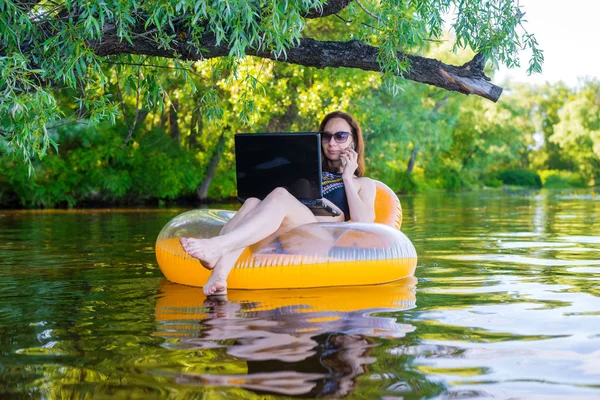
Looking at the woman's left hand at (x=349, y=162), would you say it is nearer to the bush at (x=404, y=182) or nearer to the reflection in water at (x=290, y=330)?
the reflection in water at (x=290, y=330)

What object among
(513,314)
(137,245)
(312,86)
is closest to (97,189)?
(312,86)

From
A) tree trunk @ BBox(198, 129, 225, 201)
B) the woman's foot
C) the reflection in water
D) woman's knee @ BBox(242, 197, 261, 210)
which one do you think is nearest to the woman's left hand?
woman's knee @ BBox(242, 197, 261, 210)

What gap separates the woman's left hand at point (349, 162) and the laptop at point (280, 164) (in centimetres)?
35

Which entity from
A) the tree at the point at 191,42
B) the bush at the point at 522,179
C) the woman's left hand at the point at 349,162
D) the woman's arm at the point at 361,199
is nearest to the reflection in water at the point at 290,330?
the woman's arm at the point at 361,199

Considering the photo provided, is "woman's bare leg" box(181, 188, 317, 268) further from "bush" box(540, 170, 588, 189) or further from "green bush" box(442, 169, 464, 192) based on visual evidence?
"bush" box(540, 170, 588, 189)

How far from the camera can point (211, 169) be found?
2733 cm

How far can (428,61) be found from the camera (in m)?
7.78

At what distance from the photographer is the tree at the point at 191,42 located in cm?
573

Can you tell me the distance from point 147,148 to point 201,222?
Result: 20.3 meters

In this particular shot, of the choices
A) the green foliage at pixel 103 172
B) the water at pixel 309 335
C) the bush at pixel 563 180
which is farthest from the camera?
the bush at pixel 563 180

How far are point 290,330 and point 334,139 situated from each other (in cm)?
264

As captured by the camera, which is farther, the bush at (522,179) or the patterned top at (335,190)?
the bush at (522,179)

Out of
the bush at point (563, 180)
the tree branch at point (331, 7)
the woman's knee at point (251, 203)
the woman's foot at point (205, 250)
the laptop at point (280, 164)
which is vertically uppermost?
the tree branch at point (331, 7)

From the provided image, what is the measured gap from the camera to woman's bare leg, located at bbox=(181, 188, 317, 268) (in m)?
5.78
